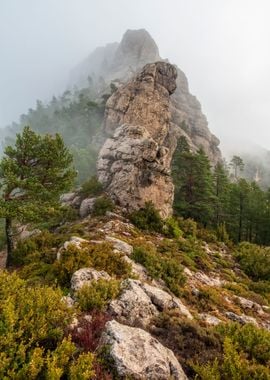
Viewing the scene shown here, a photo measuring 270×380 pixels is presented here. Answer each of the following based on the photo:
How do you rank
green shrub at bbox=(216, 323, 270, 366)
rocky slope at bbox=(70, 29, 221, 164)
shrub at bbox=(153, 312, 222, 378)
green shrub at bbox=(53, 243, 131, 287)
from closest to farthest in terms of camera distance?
shrub at bbox=(153, 312, 222, 378) → green shrub at bbox=(216, 323, 270, 366) → green shrub at bbox=(53, 243, 131, 287) → rocky slope at bbox=(70, 29, 221, 164)

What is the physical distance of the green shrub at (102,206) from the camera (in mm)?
26300

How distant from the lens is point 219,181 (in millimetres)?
50906

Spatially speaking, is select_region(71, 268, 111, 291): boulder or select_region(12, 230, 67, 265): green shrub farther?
select_region(12, 230, 67, 265): green shrub

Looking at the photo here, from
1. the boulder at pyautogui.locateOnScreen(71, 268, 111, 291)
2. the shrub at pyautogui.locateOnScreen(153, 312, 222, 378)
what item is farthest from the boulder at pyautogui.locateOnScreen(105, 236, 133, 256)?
the shrub at pyautogui.locateOnScreen(153, 312, 222, 378)

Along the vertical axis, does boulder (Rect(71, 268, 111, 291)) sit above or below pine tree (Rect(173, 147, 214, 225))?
below

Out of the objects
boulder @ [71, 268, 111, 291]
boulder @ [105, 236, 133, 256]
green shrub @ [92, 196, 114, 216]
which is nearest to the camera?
boulder @ [71, 268, 111, 291]

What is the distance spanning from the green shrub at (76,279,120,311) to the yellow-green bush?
1.18 meters

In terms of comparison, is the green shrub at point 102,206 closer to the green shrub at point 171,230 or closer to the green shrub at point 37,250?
the green shrub at point 171,230

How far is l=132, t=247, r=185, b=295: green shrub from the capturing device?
14.2 metres

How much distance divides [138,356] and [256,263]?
2015cm

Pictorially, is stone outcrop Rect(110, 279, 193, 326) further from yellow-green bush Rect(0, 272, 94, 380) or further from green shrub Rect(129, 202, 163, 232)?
green shrub Rect(129, 202, 163, 232)

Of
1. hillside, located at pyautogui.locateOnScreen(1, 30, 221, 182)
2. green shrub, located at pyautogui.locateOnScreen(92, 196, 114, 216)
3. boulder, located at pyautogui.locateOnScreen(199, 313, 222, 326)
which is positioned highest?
hillside, located at pyautogui.locateOnScreen(1, 30, 221, 182)

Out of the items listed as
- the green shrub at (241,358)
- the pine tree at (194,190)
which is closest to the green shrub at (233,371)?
the green shrub at (241,358)

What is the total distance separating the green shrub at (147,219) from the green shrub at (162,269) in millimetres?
10055
